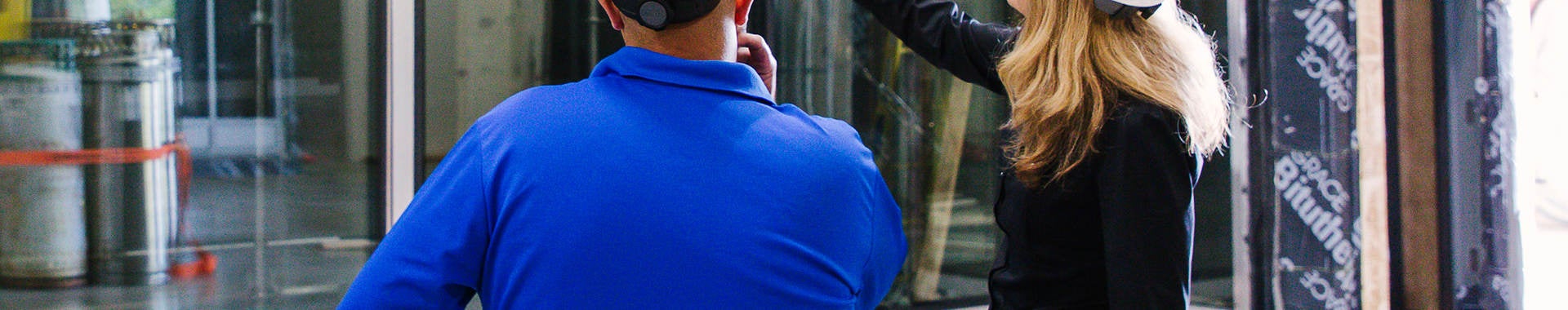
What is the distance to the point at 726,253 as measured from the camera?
935 mm

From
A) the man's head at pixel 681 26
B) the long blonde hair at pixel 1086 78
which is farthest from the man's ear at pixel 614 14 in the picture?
the long blonde hair at pixel 1086 78

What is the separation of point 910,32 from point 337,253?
261cm

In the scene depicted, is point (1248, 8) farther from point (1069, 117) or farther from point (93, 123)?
point (93, 123)

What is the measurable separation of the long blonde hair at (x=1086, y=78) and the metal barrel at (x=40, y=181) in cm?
295

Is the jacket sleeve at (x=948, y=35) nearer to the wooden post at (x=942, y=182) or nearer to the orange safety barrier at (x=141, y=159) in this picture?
the orange safety barrier at (x=141, y=159)

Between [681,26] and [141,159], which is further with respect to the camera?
[141,159]

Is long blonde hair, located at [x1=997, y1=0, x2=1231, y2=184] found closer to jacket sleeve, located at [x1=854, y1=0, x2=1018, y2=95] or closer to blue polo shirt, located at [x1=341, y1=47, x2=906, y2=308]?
jacket sleeve, located at [x1=854, y1=0, x2=1018, y2=95]

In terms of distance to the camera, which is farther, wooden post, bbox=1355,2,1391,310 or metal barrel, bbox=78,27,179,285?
metal barrel, bbox=78,27,179,285

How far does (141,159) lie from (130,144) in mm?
54

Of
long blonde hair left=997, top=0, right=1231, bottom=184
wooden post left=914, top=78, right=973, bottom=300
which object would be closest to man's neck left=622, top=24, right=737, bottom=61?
long blonde hair left=997, top=0, right=1231, bottom=184

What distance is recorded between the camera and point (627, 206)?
0.91 meters

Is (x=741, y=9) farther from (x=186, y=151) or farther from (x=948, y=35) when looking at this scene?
(x=186, y=151)

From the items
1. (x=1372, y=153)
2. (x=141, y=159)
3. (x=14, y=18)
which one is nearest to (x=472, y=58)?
(x=141, y=159)

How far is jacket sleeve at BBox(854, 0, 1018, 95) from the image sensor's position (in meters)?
1.74
